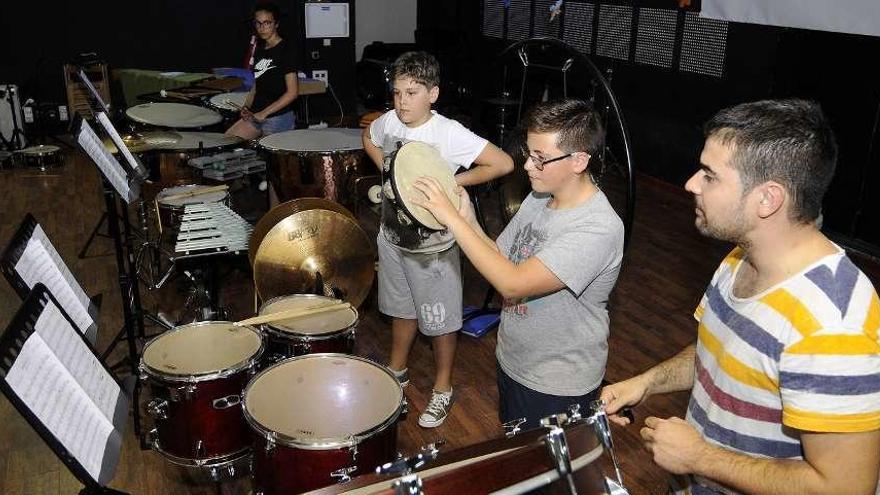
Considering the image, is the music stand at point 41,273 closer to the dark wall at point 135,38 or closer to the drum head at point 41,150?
the drum head at point 41,150

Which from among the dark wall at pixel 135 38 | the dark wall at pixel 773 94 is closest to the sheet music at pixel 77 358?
the dark wall at pixel 773 94

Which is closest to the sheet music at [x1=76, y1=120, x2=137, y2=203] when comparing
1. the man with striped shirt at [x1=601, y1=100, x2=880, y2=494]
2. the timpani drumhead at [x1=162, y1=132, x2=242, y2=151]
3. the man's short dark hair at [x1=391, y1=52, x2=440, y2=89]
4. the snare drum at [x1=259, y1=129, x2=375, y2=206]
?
the snare drum at [x1=259, y1=129, x2=375, y2=206]

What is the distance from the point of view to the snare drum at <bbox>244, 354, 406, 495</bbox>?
202cm

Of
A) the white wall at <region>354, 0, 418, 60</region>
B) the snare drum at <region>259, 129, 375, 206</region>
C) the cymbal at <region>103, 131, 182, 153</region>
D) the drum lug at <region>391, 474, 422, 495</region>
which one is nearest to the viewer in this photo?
the drum lug at <region>391, 474, 422, 495</region>

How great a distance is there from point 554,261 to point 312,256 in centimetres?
175

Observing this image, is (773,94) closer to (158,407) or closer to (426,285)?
(426,285)

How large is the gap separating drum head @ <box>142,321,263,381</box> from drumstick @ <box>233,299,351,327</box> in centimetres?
5

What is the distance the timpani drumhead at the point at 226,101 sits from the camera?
5.98 metres

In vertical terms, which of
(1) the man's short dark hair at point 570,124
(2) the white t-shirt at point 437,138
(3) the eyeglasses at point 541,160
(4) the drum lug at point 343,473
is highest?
(1) the man's short dark hair at point 570,124

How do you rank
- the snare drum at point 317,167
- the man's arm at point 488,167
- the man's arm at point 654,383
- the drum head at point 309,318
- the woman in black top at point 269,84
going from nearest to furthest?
the man's arm at point 654,383 < the drum head at point 309,318 < the man's arm at point 488,167 < the snare drum at point 317,167 < the woman in black top at point 269,84

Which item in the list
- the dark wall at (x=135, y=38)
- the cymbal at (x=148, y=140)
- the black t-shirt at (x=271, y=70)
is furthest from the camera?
the dark wall at (x=135, y=38)

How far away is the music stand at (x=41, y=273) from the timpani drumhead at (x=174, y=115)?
132 inches

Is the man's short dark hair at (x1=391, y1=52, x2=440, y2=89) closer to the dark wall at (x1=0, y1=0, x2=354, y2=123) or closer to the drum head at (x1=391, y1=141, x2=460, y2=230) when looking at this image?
the drum head at (x1=391, y1=141, x2=460, y2=230)

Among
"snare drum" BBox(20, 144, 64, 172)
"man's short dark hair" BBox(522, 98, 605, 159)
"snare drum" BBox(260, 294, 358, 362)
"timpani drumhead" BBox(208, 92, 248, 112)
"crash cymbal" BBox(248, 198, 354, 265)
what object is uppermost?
"man's short dark hair" BBox(522, 98, 605, 159)
